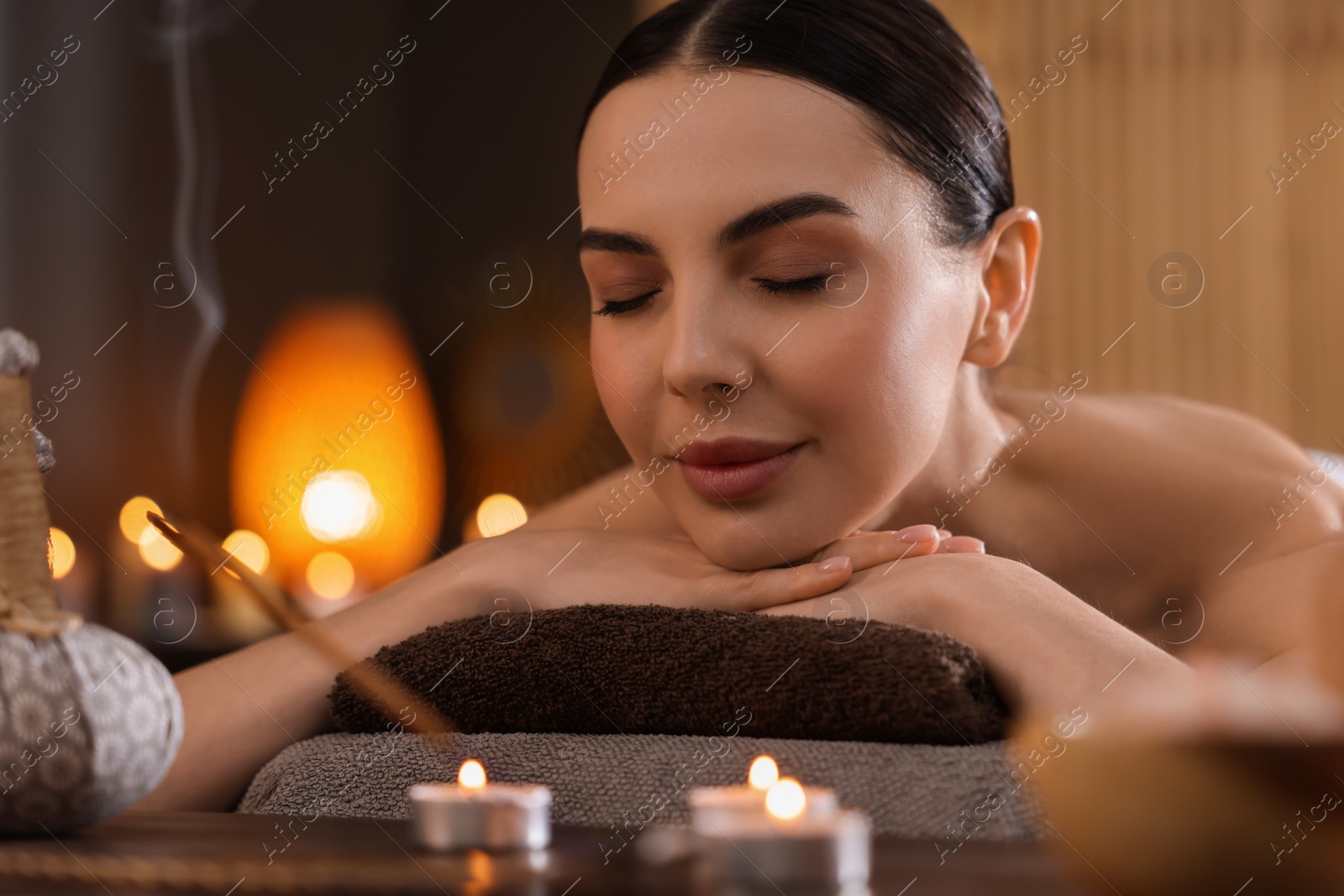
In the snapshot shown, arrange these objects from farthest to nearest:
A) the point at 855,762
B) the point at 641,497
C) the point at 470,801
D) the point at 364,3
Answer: the point at 364,3
the point at 641,497
the point at 855,762
the point at 470,801

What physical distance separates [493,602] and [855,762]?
1.38ft

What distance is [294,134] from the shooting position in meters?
2.91

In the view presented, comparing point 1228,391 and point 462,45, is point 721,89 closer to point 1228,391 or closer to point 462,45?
point 462,45

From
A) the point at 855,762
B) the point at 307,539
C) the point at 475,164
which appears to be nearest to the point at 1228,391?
the point at 475,164

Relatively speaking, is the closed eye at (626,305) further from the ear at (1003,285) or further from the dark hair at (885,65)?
the ear at (1003,285)

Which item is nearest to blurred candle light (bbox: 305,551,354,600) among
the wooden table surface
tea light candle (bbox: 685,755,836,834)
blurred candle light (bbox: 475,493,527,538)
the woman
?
blurred candle light (bbox: 475,493,527,538)

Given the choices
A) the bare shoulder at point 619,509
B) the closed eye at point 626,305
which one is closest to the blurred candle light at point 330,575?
the bare shoulder at point 619,509

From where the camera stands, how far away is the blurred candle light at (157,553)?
2607mm

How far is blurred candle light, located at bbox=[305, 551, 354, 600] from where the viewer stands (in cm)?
291

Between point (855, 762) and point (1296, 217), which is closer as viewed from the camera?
point (855, 762)

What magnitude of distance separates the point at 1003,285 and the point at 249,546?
219 cm

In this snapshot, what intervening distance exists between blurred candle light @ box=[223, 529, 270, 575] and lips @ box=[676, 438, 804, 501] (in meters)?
2.04

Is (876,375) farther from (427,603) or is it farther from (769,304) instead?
(427,603)

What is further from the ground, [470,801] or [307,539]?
[307,539]
